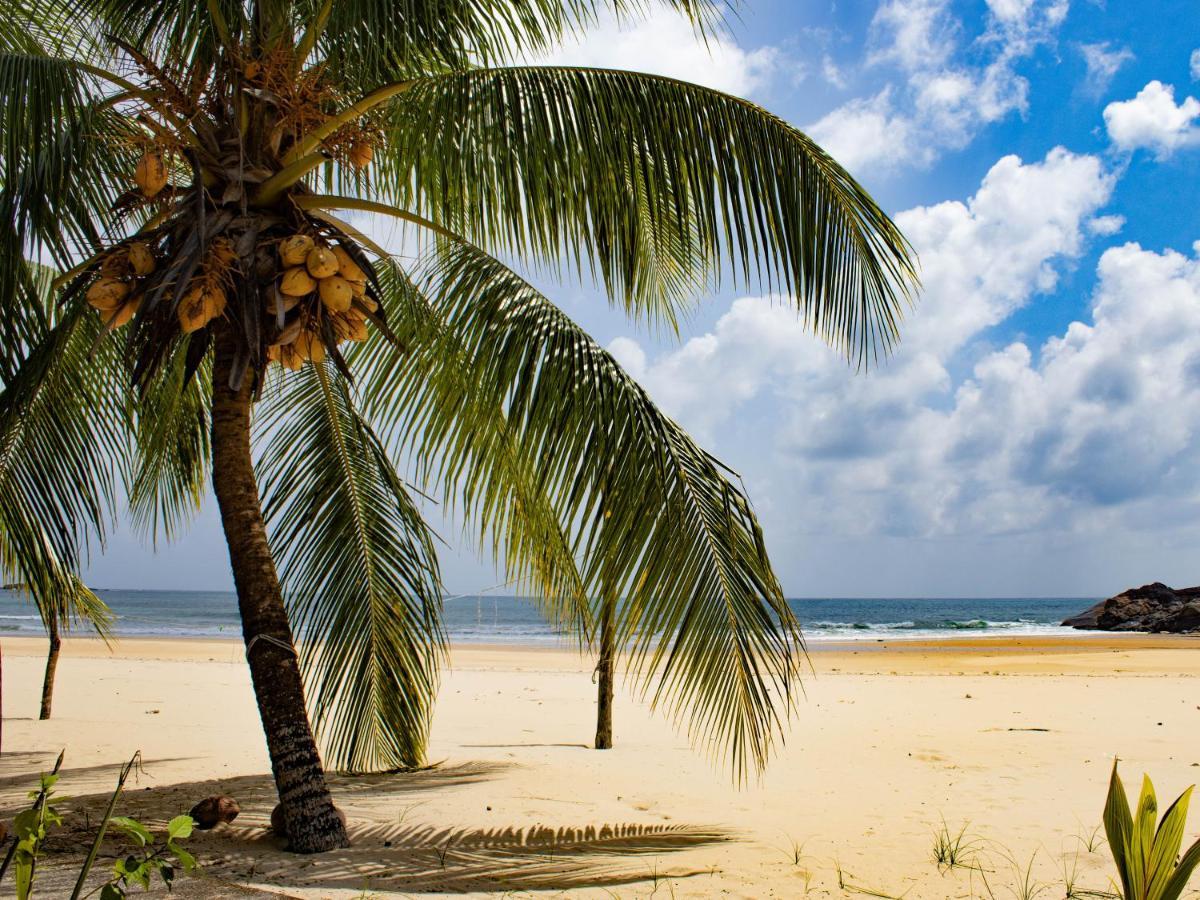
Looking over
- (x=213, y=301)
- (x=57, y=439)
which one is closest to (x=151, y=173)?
(x=213, y=301)

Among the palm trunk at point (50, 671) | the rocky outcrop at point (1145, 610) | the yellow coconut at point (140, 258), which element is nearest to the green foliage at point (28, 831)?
the yellow coconut at point (140, 258)

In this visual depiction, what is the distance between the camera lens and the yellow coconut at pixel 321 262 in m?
3.66

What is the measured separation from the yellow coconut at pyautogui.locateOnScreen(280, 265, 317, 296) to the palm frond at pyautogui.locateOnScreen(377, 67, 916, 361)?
1.13 metres

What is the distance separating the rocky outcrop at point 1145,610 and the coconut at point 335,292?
34.3 m

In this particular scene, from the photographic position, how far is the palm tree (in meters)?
3.75

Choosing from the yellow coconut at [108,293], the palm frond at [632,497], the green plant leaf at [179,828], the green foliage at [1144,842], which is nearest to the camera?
the green plant leaf at [179,828]

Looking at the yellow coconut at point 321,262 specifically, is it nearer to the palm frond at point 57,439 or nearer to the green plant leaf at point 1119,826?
the palm frond at point 57,439

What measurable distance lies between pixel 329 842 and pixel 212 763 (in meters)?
3.09

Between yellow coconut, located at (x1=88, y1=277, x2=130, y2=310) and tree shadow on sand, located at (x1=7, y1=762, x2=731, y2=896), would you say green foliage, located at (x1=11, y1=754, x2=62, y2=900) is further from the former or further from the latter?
yellow coconut, located at (x1=88, y1=277, x2=130, y2=310)

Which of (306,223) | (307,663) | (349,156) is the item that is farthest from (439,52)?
(307,663)

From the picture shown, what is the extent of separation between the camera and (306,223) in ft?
12.9

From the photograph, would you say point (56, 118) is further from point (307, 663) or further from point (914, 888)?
point (914, 888)

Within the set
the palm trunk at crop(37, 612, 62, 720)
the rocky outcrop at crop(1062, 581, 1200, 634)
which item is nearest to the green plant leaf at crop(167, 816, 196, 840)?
the palm trunk at crop(37, 612, 62, 720)

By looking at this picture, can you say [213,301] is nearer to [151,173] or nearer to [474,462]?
Answer: [151,173]
